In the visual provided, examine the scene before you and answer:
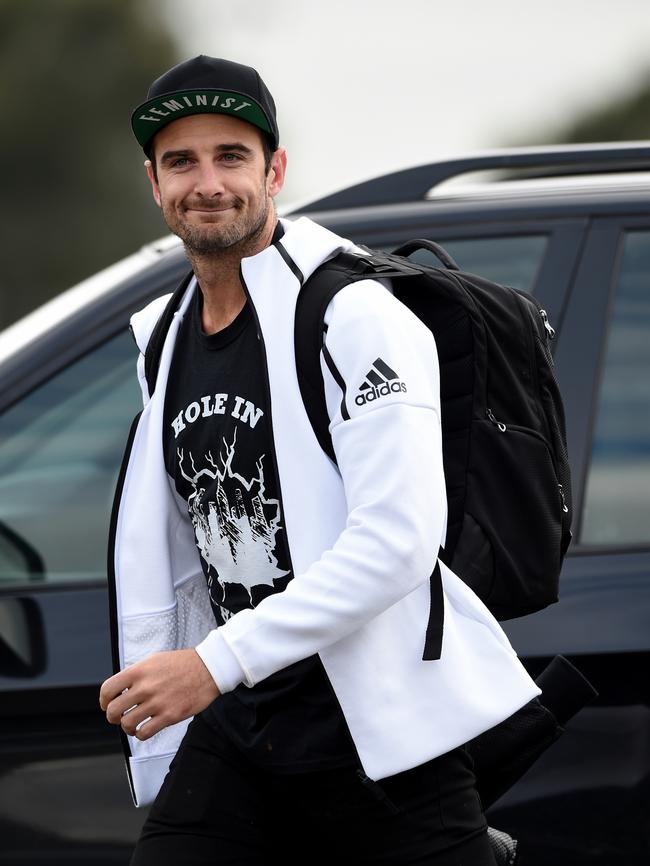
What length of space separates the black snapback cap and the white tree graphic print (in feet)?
1.63

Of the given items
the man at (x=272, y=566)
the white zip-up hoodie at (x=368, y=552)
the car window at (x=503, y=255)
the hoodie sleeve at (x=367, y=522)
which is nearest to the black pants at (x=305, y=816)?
the man at (x=272, y=566)

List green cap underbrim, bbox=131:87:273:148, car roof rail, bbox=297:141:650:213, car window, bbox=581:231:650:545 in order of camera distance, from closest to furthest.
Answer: green cap underbrim, bbox=131:87:273:148 → car window, bbox=581:231:650:545 → car roof rail, bbox=297:141:650:213

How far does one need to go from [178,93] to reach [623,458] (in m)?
1.23

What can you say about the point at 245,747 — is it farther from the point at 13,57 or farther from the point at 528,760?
the point at 13,57

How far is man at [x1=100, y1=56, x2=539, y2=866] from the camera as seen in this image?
1878 mm

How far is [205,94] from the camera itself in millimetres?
2115

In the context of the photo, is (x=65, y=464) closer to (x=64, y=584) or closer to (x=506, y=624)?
(x=64, y=584)

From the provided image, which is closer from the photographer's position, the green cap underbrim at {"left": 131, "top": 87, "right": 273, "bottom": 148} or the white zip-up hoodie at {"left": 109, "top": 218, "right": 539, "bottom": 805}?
the white zip-up hoodie at {"left": 109, "top": 218, "right": 539, "bottom": 805}

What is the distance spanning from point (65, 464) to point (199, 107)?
108 centimetres

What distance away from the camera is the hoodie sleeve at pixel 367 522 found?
186 cm

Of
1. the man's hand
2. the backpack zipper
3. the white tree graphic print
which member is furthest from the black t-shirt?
the backpack zipper

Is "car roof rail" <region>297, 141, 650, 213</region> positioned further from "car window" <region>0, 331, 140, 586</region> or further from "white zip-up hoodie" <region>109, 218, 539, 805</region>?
"white zip-up hoodie" <region>109, 218, 539, 805</region>

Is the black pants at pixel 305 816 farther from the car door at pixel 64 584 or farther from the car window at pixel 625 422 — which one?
the car window at pixel 625 422

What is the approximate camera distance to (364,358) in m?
1.91
